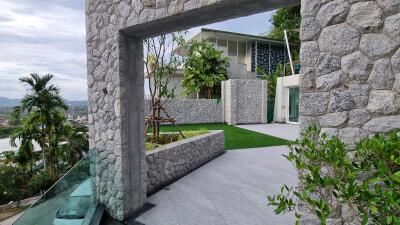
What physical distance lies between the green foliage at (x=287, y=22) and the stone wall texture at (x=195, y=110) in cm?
921

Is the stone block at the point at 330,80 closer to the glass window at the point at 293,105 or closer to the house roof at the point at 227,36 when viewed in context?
the glass window at the point at 293,105

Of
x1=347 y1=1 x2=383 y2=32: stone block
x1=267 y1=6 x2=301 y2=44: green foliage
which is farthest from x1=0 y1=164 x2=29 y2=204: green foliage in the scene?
x1=267 y1=6 x2=301 y2=44: green foliage

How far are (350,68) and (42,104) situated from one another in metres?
12.4

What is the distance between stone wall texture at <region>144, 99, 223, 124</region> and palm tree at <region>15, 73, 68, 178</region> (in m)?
6.93

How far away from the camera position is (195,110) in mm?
17438

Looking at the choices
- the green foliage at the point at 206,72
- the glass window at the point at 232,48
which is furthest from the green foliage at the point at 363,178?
the glass window at the point at 232,48

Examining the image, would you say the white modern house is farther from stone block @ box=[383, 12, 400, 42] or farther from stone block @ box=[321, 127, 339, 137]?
stone block @ box=[383, 12, 400, 42]

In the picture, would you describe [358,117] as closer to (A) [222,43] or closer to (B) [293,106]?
(B) [293,106]

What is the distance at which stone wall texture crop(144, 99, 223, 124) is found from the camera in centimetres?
1705

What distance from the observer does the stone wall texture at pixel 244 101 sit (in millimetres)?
17156

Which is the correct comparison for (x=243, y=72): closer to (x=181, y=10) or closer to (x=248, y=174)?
(x=248, y=174)

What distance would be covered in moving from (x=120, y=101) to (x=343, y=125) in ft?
10.5

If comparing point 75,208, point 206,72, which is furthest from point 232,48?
point 75,208

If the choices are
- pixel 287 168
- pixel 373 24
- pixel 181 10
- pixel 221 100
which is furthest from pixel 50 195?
pixel 221 100
